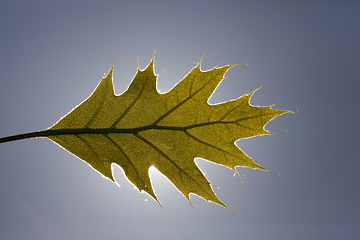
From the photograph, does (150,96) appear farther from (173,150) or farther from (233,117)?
(233,117)

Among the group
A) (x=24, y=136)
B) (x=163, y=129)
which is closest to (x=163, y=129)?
(x=163, y=129)

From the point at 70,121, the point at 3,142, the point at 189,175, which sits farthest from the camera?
the point at 189,175

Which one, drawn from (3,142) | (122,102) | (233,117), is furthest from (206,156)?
(3,142)

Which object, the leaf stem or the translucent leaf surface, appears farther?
the translucent leaf surface

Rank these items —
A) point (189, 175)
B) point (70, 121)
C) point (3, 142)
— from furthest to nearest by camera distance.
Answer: point (189, 175), point (70, 121), point (3, 142)

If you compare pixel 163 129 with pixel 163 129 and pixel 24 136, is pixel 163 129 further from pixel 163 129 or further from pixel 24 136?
pixel 24 136

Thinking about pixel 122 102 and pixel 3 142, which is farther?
pixel 122 102

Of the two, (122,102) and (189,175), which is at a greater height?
(122,102)

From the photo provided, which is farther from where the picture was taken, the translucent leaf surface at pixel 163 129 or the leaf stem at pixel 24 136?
the translucent leaf surface at pixel 163 129

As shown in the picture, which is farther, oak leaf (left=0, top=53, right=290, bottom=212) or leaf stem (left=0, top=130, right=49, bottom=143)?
oak leaf (left=0, top=53, right=290, bottom=212)

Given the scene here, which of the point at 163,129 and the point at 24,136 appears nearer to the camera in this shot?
the point at 24,136

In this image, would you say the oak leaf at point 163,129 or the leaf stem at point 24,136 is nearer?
the leaf stem at point 24,136
